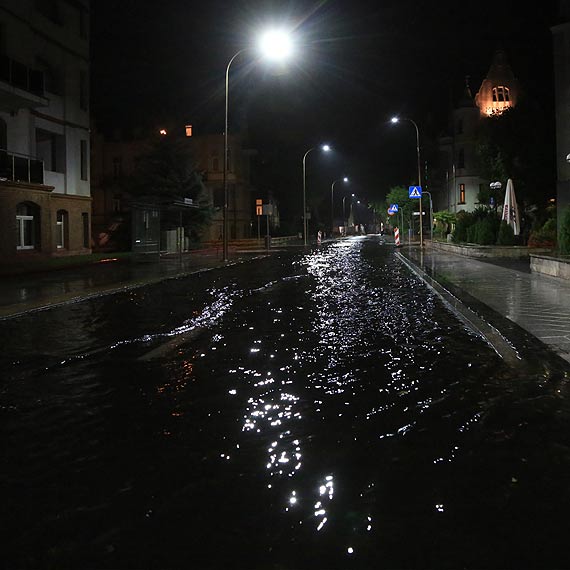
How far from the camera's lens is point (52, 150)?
3388 centimetres

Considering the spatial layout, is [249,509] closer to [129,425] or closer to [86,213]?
[129,425]

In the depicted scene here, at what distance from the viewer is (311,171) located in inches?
3588

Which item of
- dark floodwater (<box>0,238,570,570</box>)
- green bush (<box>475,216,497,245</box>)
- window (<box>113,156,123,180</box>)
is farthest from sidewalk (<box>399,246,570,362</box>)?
window (<box>113,156,123,180</box>)

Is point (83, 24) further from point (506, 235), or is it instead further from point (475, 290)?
point (475, 290)

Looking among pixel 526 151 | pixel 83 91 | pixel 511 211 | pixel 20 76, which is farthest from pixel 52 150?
pixel 526 151

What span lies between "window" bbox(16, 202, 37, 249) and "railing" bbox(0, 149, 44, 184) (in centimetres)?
125

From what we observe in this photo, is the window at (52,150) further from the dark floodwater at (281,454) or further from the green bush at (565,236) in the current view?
the dark floodwater at (281,454)

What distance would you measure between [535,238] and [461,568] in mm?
31188

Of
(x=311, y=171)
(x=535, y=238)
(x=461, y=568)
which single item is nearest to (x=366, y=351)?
(x=461, y=568)

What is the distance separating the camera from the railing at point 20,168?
26.6 m

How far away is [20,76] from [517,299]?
2128cm

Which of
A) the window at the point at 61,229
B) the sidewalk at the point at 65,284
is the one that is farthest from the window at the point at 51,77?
the sidewalk at the point at 65,284

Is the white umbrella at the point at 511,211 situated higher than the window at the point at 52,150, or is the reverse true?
the window at the point at 52,150

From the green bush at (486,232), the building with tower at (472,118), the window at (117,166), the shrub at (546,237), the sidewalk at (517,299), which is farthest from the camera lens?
the building with tower at (472,118)
